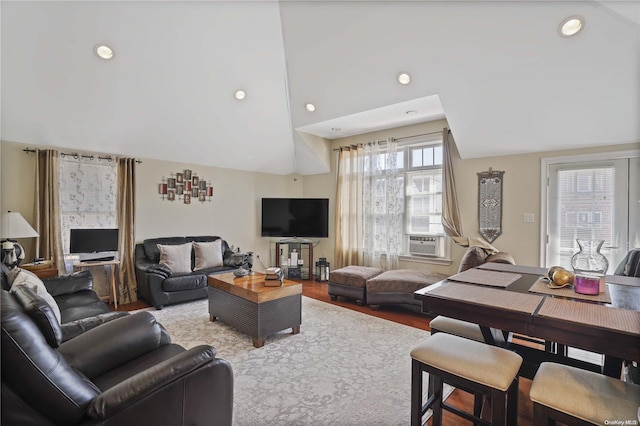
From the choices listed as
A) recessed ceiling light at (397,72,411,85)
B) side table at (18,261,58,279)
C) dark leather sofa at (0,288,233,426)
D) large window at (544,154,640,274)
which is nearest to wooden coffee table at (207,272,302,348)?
dark leather sofa at (0,288,233,426)

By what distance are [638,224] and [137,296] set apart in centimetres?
650

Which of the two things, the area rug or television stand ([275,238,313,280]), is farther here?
television stand ([275,238,313,280])

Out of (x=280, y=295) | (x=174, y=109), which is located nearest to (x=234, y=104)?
(x=174, y=109)

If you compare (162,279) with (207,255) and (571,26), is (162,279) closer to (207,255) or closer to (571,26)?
(207,255)

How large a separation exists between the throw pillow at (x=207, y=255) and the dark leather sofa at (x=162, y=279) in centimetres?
10

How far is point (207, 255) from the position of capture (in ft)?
16.0

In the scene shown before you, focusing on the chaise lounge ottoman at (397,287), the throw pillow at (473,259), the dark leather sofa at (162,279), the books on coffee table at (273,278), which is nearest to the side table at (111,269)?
the dark leather sofa at (162,279)

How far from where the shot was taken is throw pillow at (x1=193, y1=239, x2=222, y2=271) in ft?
15.9

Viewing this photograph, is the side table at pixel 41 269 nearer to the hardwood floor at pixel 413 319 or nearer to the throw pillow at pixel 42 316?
the hardwood floor at pixel 413 319

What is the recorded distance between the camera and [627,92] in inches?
117

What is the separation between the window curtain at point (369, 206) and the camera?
5258mm

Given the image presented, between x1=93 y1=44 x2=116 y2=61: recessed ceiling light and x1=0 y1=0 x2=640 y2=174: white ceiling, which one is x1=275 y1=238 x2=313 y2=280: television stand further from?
x1=93 y1=44 x2=116 y2=61: recessed ceiling light

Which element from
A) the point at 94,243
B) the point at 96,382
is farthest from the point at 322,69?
the point at 94,243

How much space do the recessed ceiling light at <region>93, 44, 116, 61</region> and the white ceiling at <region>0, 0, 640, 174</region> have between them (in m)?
0.06
